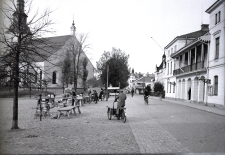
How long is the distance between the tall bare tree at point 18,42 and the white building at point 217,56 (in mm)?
17212

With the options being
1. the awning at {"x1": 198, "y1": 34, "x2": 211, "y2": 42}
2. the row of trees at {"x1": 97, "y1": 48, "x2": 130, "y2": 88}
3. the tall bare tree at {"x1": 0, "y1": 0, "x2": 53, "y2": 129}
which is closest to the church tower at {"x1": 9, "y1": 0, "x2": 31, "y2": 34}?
the tall bare tree at {"x1": 0, "y1": 0, "x2": 53, "y2": 129}

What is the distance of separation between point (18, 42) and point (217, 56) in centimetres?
1961

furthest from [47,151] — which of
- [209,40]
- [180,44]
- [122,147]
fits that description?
[180,44]

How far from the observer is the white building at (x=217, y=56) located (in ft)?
69.4

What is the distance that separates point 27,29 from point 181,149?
22.6ft

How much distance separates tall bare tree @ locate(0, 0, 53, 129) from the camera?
8.50m

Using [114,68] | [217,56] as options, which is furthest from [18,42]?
[114,68]

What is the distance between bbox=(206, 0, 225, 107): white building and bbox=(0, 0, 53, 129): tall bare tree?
678 inches

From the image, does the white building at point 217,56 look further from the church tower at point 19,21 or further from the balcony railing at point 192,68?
the church tower at point 19,21

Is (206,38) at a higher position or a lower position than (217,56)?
higher

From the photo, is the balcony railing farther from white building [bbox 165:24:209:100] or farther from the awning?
the awning

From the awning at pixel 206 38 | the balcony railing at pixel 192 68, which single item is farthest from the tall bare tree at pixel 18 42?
the balcony railing at pixel 192 68

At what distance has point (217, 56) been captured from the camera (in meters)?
22.7

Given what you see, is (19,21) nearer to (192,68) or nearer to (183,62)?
(192,68)
